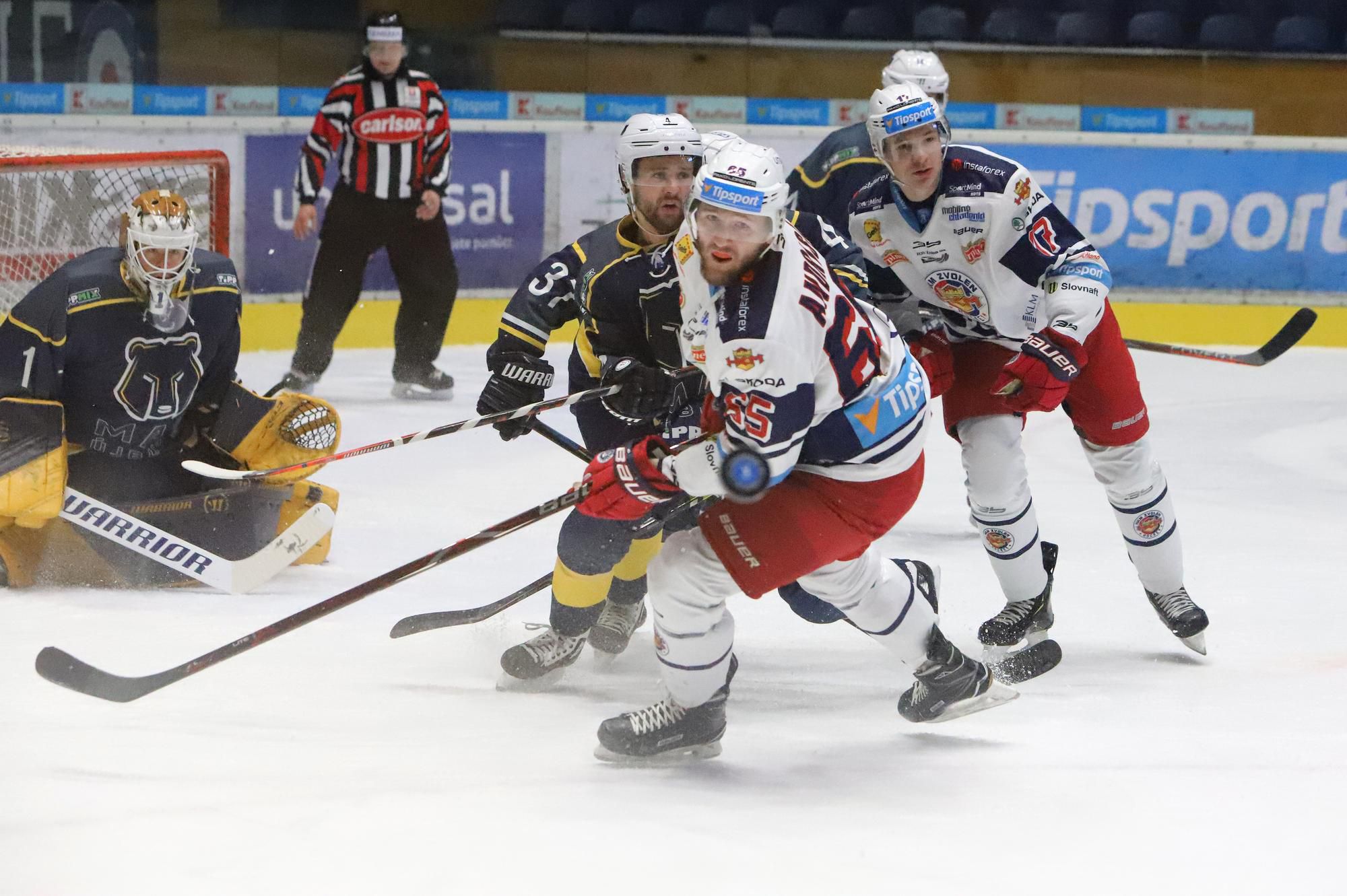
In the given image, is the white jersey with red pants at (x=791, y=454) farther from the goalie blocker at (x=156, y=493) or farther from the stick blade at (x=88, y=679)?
the goalie blocker at (x=156, y=493)

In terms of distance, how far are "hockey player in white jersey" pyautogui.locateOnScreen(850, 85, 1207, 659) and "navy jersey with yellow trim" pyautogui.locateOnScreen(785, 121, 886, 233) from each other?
1239 millimetres

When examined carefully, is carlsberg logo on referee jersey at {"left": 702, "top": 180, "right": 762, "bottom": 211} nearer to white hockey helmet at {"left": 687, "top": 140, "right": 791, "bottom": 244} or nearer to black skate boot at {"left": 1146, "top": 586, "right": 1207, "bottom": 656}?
white hockey helmet at {"left": 687, "top": 140, "right": 791, "bottom": 244}

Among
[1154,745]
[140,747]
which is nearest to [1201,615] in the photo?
[1154,745]

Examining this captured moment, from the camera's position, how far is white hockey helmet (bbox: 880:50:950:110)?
4.76 meters

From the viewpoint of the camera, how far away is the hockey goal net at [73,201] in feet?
14.5

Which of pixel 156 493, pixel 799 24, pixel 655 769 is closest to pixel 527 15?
pixel 799 24

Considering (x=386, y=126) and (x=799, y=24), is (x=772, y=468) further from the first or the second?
(x=799, y=24)

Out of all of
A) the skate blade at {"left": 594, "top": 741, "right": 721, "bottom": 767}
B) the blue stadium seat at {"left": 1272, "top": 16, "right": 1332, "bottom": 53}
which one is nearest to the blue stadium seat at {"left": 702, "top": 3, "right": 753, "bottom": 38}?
the blue stadium seat at {"left": 1272, "top": 16, "right": 1332, "bottom": 53}

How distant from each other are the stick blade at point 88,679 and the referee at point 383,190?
11.3 feet

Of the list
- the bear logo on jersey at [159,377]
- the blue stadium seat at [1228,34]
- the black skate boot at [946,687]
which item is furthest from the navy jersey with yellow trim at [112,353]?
the blue stadium seat at [1228,34]

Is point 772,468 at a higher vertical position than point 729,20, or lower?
lower

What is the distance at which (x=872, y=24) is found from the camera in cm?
835

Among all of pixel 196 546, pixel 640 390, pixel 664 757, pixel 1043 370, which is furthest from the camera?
pixel 196 546

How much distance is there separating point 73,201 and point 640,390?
7.48 ft
